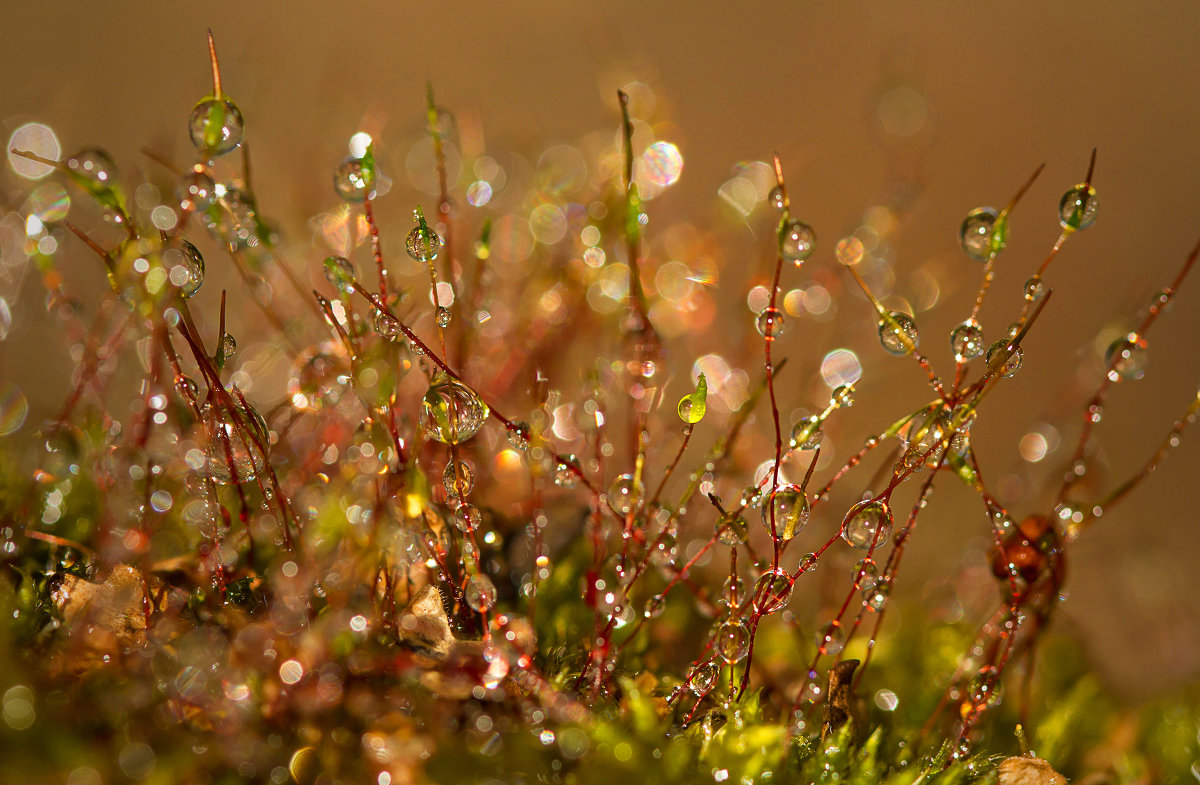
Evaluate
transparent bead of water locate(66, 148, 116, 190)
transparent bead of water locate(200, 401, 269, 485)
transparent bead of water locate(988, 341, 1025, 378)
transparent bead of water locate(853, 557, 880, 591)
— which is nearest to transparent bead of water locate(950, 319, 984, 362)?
transparent bead of water locate(988, 341, 1025, 378)

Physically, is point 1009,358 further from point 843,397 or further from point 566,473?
point 566,473

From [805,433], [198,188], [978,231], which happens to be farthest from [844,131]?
[198,188]

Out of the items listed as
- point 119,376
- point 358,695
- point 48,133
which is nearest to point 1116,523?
point 358,695

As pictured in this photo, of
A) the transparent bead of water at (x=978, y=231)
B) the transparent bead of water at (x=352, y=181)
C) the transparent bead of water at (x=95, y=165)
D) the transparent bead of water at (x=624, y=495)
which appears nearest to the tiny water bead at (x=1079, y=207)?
the transparent bead of water at (x=978, y=231)

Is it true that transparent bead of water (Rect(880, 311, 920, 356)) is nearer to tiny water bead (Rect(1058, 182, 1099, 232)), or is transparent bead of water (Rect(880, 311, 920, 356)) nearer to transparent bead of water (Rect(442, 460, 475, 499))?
tiny water bead (Rect(1058, 182, 1099, 232))

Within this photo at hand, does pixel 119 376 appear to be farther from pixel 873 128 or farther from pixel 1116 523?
pixel 1116 523

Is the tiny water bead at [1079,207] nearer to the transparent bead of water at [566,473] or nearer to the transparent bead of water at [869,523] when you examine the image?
the transparent bead of water at [869,523]

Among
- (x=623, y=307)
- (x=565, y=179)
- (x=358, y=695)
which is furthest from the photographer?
(x=565, y=179)
